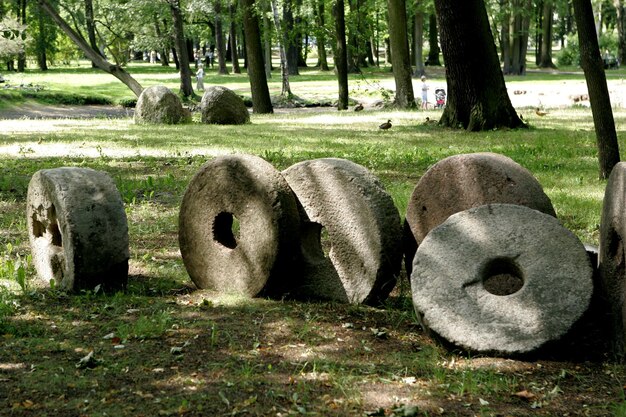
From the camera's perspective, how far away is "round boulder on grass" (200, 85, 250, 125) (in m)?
21.2

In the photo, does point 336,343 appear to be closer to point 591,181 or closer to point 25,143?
point 591,181

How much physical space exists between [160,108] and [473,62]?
8.67 meters

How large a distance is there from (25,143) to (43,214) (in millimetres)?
10322

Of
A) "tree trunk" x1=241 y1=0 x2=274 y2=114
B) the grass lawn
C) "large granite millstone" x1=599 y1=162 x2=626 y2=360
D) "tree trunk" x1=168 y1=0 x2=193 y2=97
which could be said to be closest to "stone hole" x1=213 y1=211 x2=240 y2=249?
the grass lawn

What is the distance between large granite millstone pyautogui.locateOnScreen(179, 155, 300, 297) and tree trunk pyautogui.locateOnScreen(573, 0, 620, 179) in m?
4.77

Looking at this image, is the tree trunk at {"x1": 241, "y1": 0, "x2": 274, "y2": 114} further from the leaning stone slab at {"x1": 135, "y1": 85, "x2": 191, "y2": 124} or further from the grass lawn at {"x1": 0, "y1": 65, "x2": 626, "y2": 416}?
the grass lawn at {"x1": 0, "y1": 65, "x2": 626, "y2": 416}

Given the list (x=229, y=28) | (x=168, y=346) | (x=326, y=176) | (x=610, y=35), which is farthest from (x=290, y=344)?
(x=610, y=35)

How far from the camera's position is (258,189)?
6.52 meters

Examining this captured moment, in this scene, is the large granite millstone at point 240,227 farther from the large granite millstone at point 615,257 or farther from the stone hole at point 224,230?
the large granite millstone at point 615,257

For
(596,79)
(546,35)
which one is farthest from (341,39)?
(546,35)

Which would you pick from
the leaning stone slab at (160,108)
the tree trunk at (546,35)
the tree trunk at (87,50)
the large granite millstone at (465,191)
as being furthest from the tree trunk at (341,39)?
the tree trunk at (546,35)

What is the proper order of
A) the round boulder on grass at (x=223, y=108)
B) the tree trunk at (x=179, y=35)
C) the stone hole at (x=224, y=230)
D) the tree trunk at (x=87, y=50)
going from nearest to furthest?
the stone hole at (x=224, y=230) < the round boulder on grass at (x=223, y=108) < the tree trunk at (x=87, y=50) < the tree trunk at (x=179, y=35)

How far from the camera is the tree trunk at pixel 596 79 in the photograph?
9.54 metres

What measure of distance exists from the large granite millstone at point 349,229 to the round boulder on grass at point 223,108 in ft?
48.2
